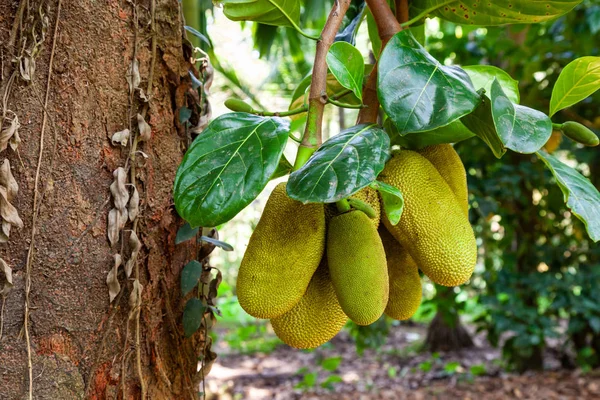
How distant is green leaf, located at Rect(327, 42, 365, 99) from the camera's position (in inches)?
26.2

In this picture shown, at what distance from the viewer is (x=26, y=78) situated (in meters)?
0.68

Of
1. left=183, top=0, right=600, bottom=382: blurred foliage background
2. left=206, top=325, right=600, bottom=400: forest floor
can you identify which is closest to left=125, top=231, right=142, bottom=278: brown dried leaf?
left=183, top=0, right=600, bottom=382: blurred foliage background

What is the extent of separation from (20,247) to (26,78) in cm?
20

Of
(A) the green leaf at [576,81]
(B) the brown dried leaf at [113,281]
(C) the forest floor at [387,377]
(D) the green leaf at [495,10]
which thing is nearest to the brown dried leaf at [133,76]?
(B) the brown dried leaf at [113,281]

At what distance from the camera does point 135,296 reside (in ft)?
2.36

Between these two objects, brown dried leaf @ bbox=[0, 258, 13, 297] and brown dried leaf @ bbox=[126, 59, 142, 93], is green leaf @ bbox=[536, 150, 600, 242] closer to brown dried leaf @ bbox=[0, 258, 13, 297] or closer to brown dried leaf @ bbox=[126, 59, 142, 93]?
brown dried leaf @ bbox=[126, 59, 142, 93]

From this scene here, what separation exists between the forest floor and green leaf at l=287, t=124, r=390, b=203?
2511 mm

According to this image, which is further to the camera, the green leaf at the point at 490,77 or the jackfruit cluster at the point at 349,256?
the green leaf at the point at 490,77

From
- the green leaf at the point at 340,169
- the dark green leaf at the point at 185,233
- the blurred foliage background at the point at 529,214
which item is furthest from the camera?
the blurred foliage background at the point at 529,214

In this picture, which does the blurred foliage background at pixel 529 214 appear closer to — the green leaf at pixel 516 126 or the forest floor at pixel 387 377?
the forest floor at pixel 387 377

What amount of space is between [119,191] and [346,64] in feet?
1.06

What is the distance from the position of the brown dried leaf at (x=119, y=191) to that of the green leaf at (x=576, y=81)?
57 cm

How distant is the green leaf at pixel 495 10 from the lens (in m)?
0.82

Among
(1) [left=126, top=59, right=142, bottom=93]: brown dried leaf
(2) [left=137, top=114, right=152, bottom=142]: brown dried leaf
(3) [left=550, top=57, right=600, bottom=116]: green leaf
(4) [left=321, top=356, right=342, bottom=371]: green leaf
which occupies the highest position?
(1) [left=126, top=59, right=142, bottom=93]: brown dried leaf
